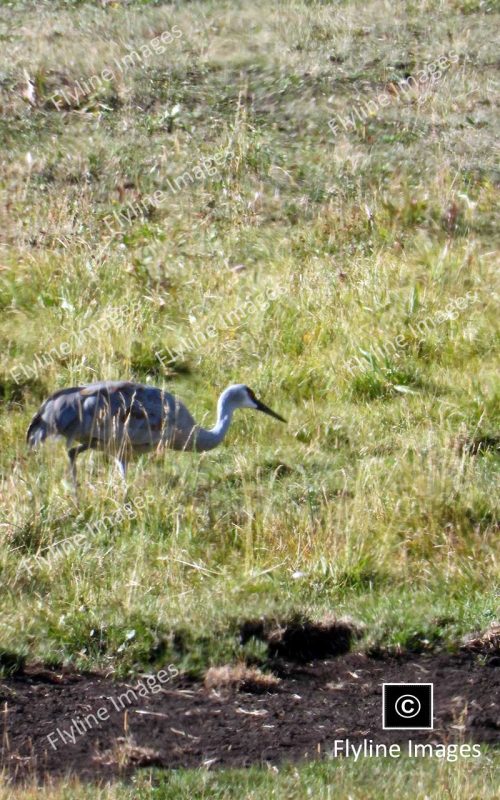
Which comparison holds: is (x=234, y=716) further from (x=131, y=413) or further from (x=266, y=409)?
(x=266, y=409)

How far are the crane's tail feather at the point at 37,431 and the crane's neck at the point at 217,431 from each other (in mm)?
1086

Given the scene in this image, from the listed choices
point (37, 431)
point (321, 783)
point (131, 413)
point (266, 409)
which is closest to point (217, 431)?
point (266, 409)

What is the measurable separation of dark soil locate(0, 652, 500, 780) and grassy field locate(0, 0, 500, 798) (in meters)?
0.24

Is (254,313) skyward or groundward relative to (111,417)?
groundward

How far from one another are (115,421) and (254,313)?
9.91 feet

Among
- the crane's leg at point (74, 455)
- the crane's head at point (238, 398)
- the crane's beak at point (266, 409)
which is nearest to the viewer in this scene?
the crane's leg at point (74, 455)

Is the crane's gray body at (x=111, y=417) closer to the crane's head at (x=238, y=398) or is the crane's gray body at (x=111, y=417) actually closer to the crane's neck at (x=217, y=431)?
the crane's neck at (x=217, y=431)

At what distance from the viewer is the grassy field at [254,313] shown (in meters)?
7.41

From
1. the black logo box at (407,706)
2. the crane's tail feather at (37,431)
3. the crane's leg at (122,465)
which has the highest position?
the crane's tail feather at (37,431)

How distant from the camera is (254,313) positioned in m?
11.5

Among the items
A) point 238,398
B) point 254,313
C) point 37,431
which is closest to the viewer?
point 37,431

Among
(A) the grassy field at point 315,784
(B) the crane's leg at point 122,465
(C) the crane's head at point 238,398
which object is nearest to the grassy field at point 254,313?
(A) the grassy field at point 315,784

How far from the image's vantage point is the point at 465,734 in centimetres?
619

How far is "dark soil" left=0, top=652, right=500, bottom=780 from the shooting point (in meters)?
5.92
